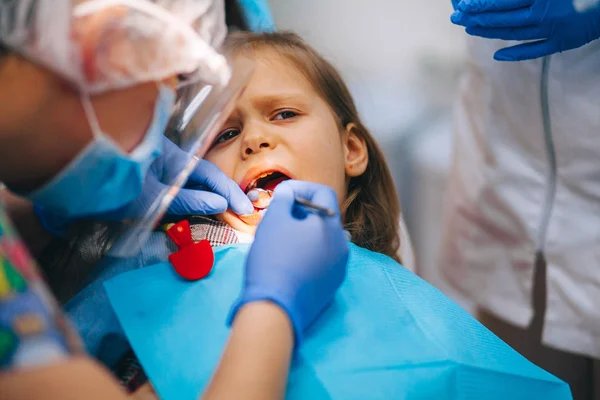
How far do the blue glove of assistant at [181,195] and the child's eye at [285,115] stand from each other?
0.19m

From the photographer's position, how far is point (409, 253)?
168 centimetres

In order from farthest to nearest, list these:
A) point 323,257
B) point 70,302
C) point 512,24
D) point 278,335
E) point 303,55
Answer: point 303,55, point 512,24, point 70,302, point 323,257, point 278,335

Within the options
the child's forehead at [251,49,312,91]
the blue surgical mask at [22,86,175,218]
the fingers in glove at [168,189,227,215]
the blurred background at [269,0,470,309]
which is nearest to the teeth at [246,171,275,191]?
the fingers in glove at [168,189,227,215]

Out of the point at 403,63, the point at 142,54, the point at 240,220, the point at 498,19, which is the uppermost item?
the point at 498,19

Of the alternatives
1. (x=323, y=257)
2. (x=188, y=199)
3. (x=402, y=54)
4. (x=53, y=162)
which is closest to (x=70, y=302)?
(x=188, y=199)

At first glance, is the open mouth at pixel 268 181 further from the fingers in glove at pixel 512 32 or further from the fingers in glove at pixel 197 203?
the fingers in glove at pixel 512 32

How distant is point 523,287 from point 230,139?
2.85ft

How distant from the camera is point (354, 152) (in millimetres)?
1415

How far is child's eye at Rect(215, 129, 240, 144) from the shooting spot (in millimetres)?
1297

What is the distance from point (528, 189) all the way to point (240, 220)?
30.3 inches

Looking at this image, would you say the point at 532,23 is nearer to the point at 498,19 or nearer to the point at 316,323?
the point at 498,19

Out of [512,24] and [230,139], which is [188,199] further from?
[512,24]

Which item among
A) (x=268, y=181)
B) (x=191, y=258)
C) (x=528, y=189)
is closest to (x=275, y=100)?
(x=268, y=181)

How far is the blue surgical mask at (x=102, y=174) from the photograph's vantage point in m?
0.76
